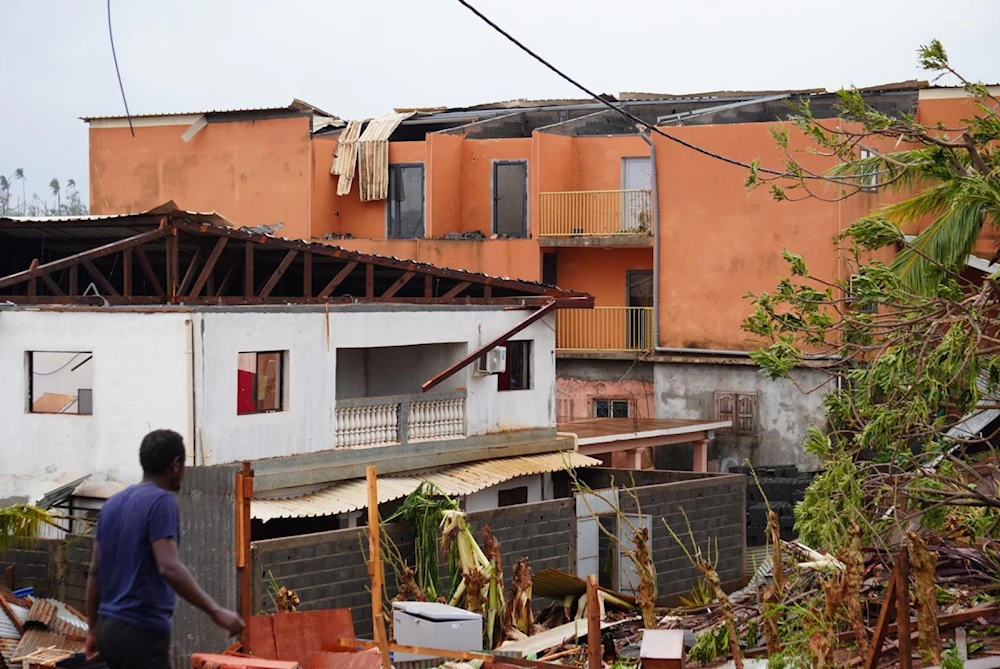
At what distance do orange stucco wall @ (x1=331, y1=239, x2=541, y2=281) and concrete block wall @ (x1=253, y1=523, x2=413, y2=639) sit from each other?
57.0 ft

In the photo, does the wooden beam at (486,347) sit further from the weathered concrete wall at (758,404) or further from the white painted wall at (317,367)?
the weathered concrete wall at (758,404)

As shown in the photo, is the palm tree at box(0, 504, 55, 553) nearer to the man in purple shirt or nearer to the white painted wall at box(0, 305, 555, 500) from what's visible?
the white painted wall at box(0, 305, 555, 500)

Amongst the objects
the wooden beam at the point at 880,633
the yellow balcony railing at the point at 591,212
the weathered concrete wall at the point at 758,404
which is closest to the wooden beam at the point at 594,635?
the wooden beam at the point at 880,633

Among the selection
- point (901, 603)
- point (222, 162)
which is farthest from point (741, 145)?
point (901, 603)

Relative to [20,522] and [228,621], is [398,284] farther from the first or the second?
[228,621]

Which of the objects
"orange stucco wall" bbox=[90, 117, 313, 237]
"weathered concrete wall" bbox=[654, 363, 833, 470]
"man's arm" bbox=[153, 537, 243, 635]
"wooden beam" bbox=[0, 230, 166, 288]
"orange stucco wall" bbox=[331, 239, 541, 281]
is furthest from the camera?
"orange stucco wall" bbox=[90, 117, 313, 237]

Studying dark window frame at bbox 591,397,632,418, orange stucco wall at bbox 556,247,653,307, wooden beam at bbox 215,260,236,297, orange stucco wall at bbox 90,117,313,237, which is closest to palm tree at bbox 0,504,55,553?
wooden beam at bbox 215,260,236,297

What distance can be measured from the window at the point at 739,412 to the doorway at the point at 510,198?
23.2 ft

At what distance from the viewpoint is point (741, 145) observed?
30109mm

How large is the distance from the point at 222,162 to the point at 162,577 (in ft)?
102

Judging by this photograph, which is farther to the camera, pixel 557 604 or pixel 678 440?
pixel 678 440

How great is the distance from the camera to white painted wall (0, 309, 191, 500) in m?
16.6

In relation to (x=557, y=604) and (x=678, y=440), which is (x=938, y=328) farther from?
(x=678, y=440)

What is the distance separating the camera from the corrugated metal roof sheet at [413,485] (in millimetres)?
17438
